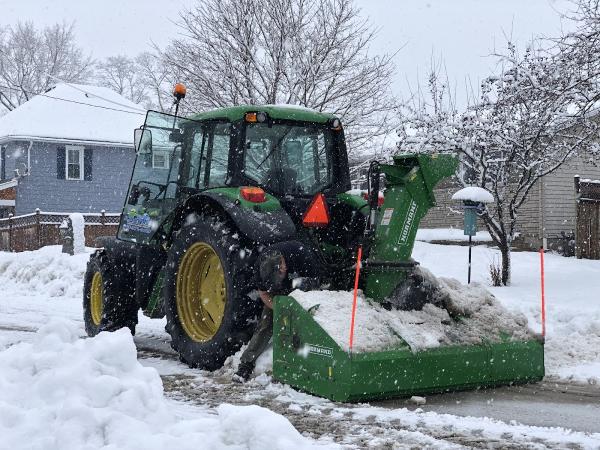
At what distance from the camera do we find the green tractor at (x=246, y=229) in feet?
21.0

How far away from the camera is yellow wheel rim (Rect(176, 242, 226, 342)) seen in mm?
7266

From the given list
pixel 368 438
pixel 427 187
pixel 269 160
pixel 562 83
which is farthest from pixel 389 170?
pixel 562 83

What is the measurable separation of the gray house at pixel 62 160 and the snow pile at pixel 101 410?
1015 inches

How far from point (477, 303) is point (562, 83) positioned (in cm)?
652

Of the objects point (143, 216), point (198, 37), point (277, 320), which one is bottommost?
point (277, 320)

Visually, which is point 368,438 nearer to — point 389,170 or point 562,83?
point 389,170

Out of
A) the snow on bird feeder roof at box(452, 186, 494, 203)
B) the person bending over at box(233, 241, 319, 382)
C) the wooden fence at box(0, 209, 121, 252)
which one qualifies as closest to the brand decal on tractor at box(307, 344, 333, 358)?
the person bending over at box(233, 241, 319, 382)

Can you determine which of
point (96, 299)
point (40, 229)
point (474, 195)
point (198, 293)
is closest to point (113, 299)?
point (96, 299)

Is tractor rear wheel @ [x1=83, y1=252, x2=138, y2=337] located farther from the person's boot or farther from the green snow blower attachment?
the green snow blower attachment

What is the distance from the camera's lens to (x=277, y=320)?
6.14 meters

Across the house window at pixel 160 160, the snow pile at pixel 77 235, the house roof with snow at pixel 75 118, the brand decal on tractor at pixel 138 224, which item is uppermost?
the house roof with snow at pixel 75 118

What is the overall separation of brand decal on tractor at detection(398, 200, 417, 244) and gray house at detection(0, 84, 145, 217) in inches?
977

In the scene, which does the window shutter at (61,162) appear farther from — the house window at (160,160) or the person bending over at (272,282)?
A: the person bending over at (272,282)

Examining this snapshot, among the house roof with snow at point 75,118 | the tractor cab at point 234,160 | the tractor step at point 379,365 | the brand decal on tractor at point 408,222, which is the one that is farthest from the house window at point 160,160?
the house roof with snow at point 75,118
